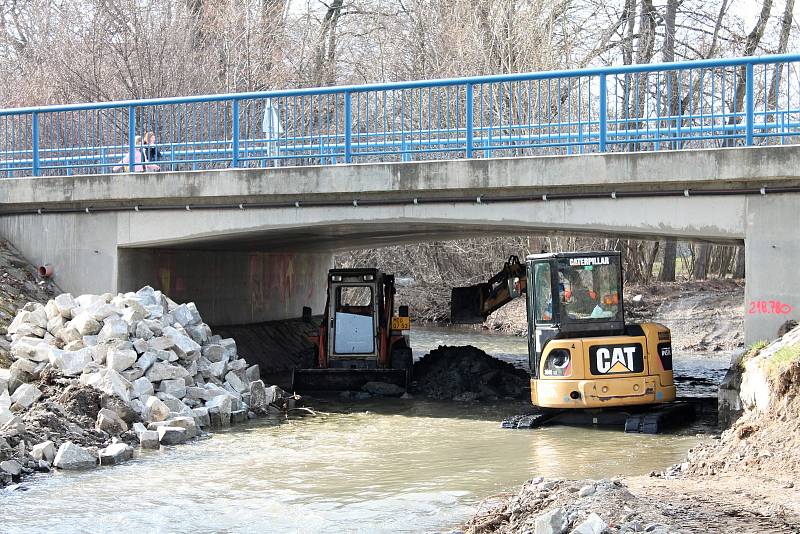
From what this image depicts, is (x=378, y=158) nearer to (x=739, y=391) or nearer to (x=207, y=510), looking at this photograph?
(x=739, y=391)

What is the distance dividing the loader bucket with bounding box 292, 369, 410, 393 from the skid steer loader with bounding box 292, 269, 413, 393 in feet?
0.06

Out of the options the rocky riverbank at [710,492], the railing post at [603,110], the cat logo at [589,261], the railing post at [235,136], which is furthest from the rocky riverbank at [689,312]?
the rocky riverbank at [710,492]

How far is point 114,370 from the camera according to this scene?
1541cm

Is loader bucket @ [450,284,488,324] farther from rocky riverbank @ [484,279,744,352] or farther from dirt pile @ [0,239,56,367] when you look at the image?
rocky riverbank @ [484,279,744,352]

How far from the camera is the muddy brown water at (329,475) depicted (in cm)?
1067

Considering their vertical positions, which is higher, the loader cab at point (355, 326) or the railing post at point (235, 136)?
the railing post at point (235, 136)

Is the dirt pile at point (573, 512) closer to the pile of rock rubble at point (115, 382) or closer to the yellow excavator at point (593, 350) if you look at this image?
the yellow excavator at point (593, 350)

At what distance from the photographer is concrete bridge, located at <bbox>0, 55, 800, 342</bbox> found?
15.4 metres

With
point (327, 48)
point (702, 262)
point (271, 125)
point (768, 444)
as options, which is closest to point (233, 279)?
point (271, 125)

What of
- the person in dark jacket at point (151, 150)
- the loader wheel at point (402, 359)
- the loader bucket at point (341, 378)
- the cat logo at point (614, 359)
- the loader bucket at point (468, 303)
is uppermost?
the person in dark jacket at point (151, 150)

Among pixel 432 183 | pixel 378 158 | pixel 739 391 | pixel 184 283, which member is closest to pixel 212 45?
pixel 378 158

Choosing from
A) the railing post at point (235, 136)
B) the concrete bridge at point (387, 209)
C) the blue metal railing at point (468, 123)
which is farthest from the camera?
the railing post at point (235, 136)

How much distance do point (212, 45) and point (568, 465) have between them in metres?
24.4

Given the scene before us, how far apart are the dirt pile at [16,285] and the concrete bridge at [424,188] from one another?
1.02ft
